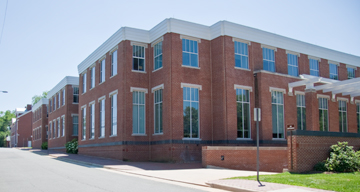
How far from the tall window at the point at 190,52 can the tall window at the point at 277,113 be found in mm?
7242

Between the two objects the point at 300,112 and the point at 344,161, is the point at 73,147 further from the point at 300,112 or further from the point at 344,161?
the point at 344,161

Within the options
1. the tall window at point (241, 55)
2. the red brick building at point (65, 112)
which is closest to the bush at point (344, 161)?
the tall window at point (241, 55)

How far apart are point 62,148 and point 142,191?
1600 inches

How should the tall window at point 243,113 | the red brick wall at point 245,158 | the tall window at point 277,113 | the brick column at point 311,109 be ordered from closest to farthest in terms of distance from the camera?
the red brick wall at point 245,158
the brick column at point 311,109
the tall window at point 243,113
the tall window at point 277,113

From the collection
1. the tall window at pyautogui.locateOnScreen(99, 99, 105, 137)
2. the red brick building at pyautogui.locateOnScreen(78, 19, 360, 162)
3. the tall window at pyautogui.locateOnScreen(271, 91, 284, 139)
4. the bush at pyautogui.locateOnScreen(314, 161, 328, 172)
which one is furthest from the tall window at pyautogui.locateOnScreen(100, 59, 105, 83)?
the bush at pyautogui.locateOnScreen(314, 161, 328, 172)

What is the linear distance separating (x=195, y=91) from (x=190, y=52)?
307 centimetres

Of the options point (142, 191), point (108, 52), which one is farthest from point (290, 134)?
point (108, 52)

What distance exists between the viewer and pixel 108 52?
32.1 metres

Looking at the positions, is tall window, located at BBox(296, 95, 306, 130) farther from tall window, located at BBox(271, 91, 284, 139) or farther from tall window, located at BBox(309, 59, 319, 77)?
tall window, located at BBox(309, 59, 319, 77)

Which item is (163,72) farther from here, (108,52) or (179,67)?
(108,52)

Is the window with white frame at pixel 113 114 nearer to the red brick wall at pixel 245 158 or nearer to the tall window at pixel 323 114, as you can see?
the red brick wall at pixel 245 158

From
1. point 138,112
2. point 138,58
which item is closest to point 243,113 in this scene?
point 138,112

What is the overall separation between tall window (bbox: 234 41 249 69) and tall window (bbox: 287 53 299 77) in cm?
549

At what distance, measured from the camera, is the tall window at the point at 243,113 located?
27.1m
